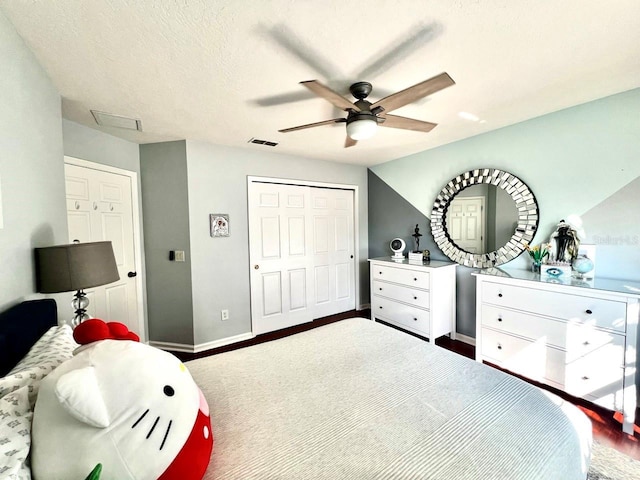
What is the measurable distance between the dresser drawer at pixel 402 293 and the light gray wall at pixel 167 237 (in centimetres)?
222

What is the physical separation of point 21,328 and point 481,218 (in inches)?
133

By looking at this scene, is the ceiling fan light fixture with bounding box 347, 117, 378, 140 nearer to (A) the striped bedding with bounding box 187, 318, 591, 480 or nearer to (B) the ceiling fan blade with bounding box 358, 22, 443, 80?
(B) the ceiling fan blade with bounding box 358, 22, 443, 80

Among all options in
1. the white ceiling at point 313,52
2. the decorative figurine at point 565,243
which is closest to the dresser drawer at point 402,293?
the decorative figurine at point 565,243

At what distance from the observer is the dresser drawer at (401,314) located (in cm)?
292

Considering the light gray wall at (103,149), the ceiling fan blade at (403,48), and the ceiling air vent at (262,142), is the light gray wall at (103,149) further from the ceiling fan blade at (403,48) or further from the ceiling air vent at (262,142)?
the ceiling fan blade at (403,48)

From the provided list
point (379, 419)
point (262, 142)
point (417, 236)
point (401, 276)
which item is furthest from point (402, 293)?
point (262, 142)

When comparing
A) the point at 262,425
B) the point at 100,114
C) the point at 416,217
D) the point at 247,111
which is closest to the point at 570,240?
the point at 416,217

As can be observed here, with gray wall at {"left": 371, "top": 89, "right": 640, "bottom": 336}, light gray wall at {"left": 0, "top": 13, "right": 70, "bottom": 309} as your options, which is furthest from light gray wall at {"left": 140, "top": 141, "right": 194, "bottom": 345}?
gray wall at {"left": 371, "top": 89, "right": 640, "bottom": 336}

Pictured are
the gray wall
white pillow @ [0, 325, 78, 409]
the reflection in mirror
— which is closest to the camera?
white pillow @ [0, 325, 78, 409]

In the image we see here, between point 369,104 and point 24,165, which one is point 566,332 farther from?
point 24,165

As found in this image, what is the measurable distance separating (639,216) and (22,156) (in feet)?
12.3

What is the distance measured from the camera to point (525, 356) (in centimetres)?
212

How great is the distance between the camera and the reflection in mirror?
262 cm

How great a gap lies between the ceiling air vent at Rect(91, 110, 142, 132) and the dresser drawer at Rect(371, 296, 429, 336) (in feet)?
10.3
